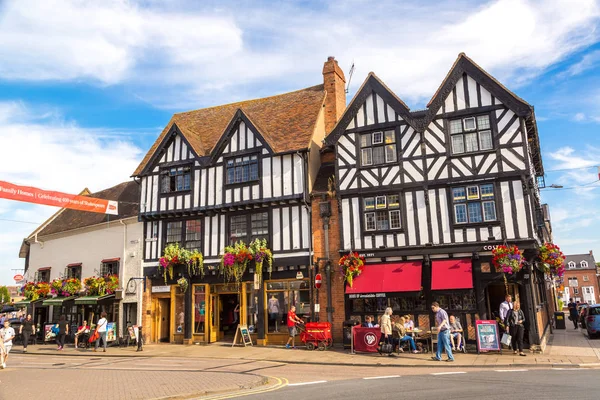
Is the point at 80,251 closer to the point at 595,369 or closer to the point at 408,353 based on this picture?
the point at 408,353

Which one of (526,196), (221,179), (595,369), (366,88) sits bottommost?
(595,369)

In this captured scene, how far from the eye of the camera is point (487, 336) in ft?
53.6

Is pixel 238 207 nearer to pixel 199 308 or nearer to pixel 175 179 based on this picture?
pixel 175 179

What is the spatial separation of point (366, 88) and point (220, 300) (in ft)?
38.7

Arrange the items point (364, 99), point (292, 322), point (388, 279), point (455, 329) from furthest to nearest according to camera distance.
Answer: point (364, 99), point (292, 322), point (388, 279), point (455, 329)

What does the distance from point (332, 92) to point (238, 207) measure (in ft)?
24.5

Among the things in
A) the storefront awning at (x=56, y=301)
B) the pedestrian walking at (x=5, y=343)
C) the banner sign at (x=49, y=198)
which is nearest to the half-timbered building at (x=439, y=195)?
the banner sign at (x=49, y=198)

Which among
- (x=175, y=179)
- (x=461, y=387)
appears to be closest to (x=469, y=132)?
(x=461, y=387)

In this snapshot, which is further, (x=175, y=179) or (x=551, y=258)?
(x=175, y=179)

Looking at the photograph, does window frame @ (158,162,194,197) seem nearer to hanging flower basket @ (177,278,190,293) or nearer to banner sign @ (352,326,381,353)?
hanging flower basket @ (177,278,190,293)

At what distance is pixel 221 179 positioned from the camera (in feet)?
75.0

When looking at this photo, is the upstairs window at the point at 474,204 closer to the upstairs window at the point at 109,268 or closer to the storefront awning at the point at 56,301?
the upstairs window at the point at 109,268

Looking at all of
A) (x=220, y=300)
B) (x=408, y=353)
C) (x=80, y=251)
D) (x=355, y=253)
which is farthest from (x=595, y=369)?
(x=80, y=251)

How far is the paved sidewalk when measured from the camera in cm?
1427
